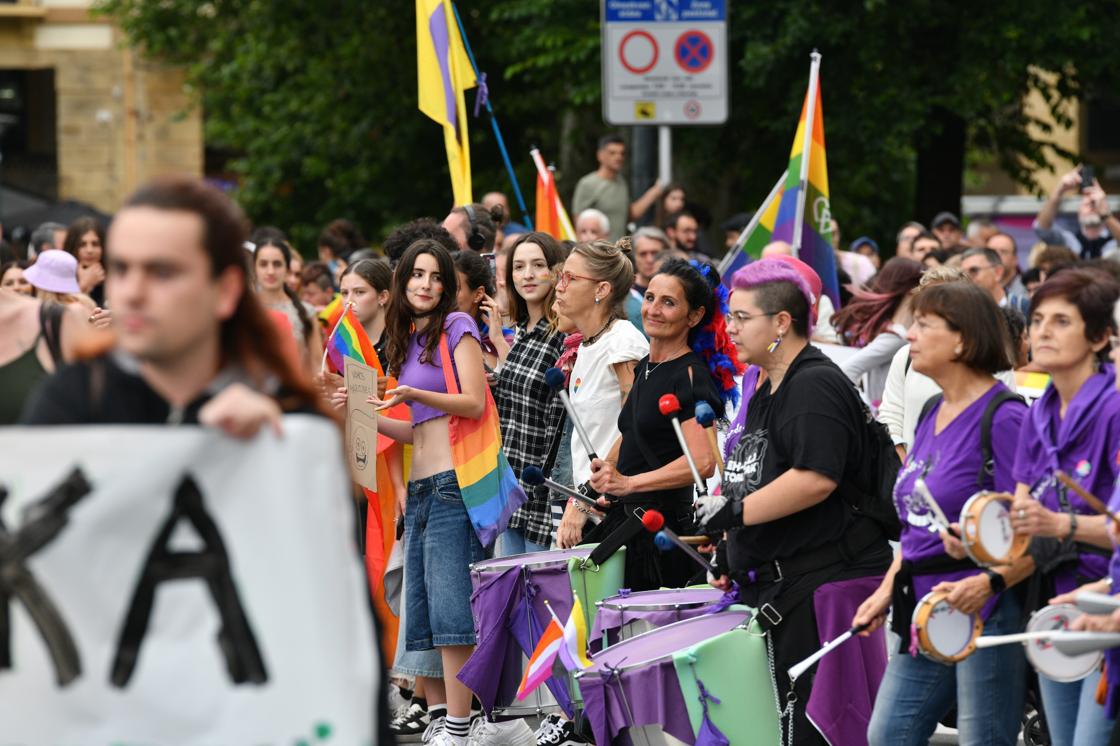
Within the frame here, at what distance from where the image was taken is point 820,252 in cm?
1125

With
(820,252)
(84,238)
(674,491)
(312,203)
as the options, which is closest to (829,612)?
(674,491)

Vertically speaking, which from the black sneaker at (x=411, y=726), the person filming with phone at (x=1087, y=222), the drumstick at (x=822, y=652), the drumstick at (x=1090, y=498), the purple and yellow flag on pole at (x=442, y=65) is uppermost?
the purple and yellow flag on pole at (x=442, y=65)

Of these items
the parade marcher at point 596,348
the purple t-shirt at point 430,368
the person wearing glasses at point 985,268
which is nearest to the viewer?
the parade marcher at point 596,348

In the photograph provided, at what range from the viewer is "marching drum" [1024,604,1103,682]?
16.9ft

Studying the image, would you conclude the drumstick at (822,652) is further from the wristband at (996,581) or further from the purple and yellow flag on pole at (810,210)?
the purple and yellow flag on pole at (810,210)

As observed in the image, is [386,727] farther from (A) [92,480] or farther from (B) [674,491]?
(B) [674,491]

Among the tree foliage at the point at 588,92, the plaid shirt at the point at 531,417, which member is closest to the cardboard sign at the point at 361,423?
the plaid shirt at the point at 531,417

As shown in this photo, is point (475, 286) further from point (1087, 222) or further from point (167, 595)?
point (167, 595)

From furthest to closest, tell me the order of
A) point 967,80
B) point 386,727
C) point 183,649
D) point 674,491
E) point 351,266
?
point 967,80 < point 351,266 < point 674,491 < point 386,727 < point 183,649

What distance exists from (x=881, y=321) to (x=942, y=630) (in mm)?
3852

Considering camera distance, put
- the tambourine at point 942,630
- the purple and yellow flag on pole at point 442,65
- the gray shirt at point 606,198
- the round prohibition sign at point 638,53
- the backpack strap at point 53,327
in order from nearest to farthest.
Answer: the backpack strap at point 53,327, the tambourine at point 942,630, the purple and yellow flag on pole at point 442,65, the round prohibition sign at point 638,53, the gray shirt at point 606,198

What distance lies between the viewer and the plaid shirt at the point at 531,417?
338 inches

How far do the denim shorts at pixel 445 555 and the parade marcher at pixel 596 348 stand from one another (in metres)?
0.40

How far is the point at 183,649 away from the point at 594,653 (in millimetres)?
3762
